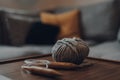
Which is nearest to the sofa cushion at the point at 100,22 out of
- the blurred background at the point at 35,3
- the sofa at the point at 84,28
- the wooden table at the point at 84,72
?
the sofa at the point at 84,28

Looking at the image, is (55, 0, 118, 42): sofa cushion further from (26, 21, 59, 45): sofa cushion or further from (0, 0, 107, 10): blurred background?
(0, 0, 107, 10): blurred background

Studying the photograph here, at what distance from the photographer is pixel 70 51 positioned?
991mm

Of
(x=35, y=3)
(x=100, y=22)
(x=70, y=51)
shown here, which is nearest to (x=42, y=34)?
(x=100, y=22)

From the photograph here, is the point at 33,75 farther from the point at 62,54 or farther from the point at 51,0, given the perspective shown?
the point at 51,0

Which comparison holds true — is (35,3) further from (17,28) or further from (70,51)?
(70,51)

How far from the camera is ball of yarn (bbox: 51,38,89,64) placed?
A: 3.26 feet

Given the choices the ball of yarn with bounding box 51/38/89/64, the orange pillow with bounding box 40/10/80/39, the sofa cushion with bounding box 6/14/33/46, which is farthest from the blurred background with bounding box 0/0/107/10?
the ball of yarn with bounding box 51/38/89/64

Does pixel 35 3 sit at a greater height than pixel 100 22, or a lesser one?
greater

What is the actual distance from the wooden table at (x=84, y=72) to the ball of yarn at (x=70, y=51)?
0.06 m

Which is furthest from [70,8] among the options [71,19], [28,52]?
[28,52]

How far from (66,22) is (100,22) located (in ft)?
1.30

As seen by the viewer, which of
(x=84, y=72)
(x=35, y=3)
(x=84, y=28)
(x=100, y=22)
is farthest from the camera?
(x=35, y=3)

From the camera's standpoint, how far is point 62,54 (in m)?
1.00

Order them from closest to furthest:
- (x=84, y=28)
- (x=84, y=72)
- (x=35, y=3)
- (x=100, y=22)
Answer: (x=84, y=72)
(x=100, y=22)
(x=84, y=28)
(x=35, y=3)
